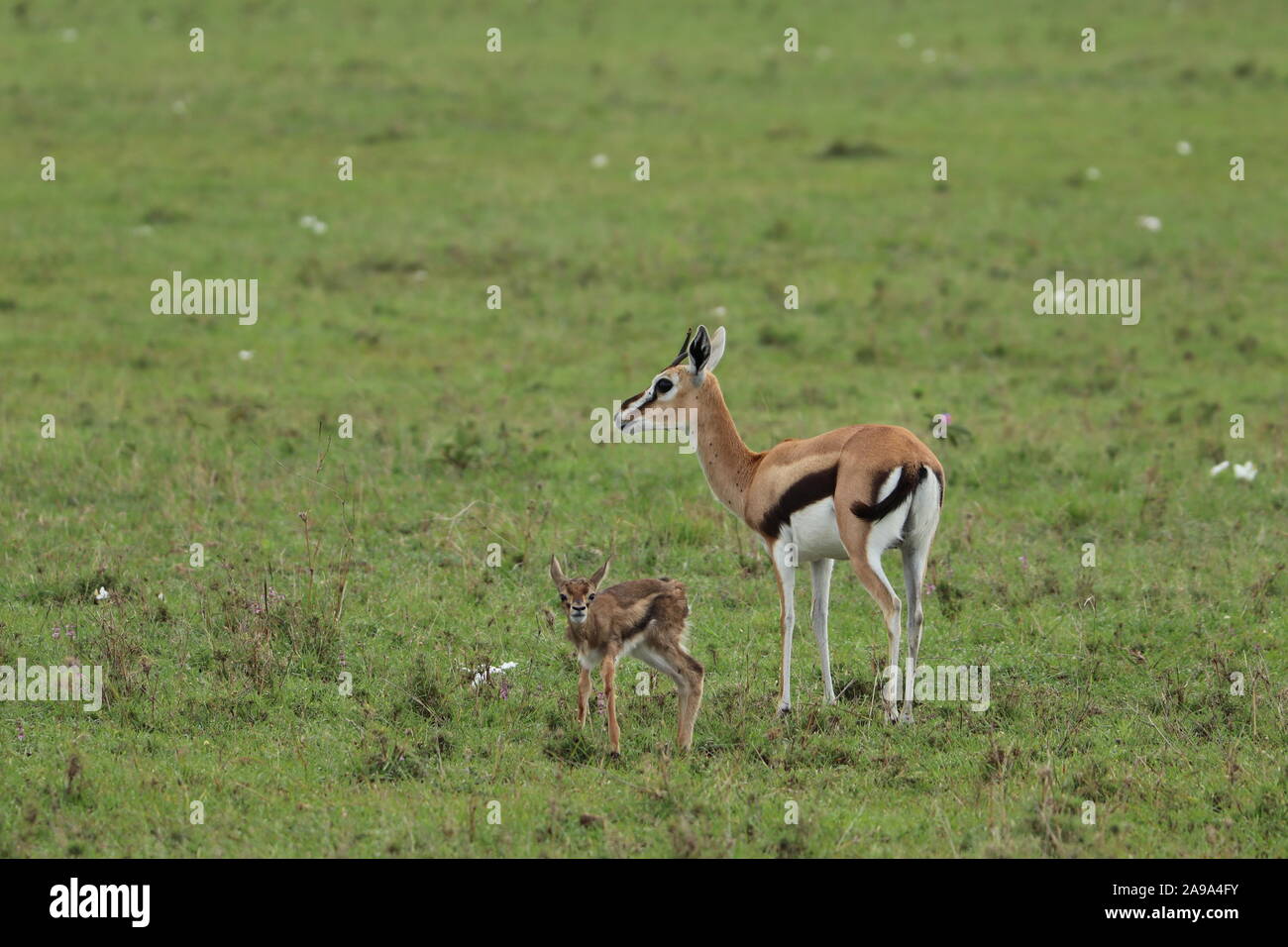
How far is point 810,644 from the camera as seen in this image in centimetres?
951

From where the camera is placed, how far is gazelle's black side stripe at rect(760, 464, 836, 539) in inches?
323

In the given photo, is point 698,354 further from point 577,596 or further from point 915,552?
point 577,596

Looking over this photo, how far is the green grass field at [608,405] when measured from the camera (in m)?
7.49

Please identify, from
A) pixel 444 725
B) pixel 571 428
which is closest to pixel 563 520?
pixel 571 428

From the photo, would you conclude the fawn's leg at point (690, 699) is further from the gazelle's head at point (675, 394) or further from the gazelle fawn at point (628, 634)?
the gazelle's head at point (675, 394)

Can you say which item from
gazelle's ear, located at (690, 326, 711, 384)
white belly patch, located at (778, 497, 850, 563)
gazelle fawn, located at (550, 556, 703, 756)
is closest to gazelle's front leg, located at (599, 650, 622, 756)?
gazelle fawn, located at (550, 556, 703, 756)

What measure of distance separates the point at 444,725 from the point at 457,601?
5.98 feet

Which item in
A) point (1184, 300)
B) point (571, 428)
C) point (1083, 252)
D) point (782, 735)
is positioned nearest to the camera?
point (782, 735)

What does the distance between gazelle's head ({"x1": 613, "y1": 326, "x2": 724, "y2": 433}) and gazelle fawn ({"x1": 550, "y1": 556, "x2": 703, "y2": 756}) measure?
1337 mm

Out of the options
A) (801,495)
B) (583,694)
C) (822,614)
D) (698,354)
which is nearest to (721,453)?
(698,354)

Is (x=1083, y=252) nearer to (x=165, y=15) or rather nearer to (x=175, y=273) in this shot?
(x=175, y=273)

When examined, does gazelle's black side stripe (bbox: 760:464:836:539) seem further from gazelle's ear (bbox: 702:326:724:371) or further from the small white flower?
the small white flower

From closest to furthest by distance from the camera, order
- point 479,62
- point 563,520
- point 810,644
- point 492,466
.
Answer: point 810,644 < point 563,520 < point 492,466 < point 479,62

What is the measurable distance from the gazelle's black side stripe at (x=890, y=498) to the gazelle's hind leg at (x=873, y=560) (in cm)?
5
